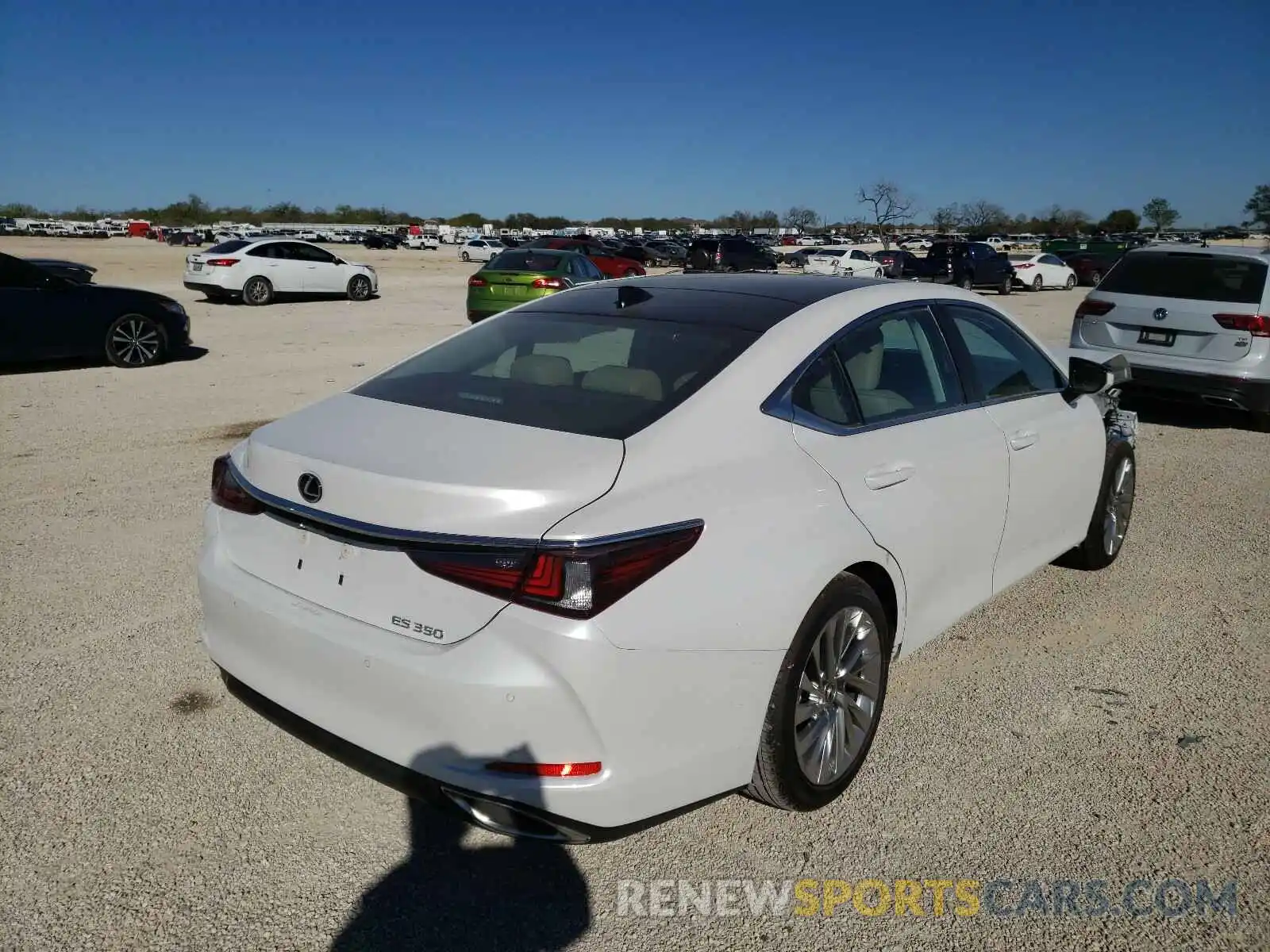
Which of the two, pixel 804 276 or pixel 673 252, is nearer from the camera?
pixel 804 276

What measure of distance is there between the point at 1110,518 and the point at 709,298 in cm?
291

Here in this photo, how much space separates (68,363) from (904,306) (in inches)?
467

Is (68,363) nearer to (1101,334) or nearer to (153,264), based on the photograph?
(1101,334)

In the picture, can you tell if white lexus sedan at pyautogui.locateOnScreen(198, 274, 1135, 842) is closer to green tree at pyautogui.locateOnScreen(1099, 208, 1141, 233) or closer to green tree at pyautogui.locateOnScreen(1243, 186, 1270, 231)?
green tree at pyautogui.locateOnScreen(1243, 186, 1270, 231)

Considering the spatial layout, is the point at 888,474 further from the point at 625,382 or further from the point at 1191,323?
the point at 1191,323

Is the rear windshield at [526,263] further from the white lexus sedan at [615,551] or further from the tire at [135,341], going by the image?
the white lexus sedan at [615,551]

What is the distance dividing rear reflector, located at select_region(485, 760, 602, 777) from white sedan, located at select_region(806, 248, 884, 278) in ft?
112

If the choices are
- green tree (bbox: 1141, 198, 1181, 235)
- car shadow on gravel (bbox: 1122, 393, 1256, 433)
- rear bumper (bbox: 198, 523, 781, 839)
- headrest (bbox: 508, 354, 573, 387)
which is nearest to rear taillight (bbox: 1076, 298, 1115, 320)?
car shadow on gravel (bbox: 1122, 393, 1256, 433)

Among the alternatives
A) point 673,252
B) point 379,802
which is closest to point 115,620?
point 379,802

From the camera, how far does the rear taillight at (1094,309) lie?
9.32 meters

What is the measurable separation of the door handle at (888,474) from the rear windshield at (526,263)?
48.1 feet

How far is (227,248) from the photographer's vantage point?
72.2 ft

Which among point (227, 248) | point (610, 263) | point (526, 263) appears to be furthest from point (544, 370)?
point (610, 263)

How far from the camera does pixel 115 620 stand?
14.5 feet
